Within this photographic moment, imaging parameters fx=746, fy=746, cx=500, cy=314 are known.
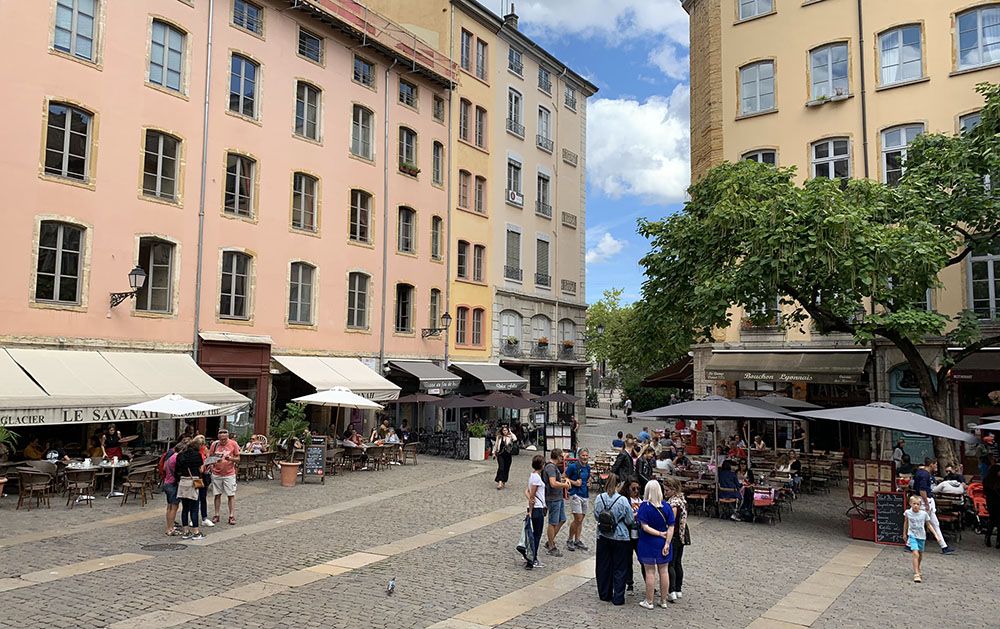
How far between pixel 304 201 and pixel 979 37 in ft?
72.3

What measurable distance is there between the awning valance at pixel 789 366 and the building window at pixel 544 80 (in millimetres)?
17755

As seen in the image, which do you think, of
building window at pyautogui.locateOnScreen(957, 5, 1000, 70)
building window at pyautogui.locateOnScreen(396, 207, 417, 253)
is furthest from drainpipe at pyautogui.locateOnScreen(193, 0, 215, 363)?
building window at pyautogui.locateOnScreen(957, 5, 1000, 70)

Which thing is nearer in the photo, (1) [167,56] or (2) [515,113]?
(1) [167,56]

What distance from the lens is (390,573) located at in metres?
10.4

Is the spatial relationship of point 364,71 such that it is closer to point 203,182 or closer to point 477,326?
point 203,182

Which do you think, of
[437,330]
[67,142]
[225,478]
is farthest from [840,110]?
[67,142]

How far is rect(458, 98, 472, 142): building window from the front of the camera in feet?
105

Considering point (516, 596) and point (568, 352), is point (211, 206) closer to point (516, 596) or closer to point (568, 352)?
point (516, 596)

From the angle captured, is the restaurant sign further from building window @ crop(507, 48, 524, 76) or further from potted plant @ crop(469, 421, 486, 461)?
building window @ crop(507, 48, 524, 76)

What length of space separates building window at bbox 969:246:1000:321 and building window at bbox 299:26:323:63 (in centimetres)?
2207

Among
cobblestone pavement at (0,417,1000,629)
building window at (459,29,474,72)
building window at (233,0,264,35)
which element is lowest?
cobblestone pavement at (0,417,1000,629)

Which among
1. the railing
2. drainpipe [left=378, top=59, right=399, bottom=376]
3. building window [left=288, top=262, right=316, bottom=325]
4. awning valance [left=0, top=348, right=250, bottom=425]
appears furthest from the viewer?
the railing

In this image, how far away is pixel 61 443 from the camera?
18.0 metres

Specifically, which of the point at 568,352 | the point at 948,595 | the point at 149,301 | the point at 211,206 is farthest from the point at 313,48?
the point at 948,595
